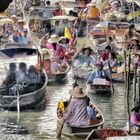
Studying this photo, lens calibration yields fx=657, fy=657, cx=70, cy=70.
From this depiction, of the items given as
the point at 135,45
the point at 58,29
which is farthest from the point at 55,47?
the point at 58,29

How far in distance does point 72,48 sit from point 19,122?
9.66 meters

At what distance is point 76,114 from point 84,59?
7.96m

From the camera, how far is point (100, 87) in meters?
20.8

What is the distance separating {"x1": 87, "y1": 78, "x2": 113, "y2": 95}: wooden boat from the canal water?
0.19 meters

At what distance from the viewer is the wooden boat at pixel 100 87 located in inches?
816

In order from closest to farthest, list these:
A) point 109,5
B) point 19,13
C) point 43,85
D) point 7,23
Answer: point 43,85
point 7,23
point 109,5
point 19,13

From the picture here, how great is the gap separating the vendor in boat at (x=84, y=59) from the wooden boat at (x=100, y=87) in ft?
7.34

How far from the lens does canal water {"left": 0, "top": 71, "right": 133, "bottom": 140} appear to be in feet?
54.4

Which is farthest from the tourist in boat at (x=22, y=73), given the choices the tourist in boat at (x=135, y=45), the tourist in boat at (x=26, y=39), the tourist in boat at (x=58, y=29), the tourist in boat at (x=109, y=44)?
the tourist in boat at (x=58, y=29)

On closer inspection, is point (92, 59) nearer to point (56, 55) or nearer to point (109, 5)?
point (56, 55)

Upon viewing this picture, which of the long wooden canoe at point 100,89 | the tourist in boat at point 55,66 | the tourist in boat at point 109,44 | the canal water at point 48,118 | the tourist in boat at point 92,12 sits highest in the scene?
the tourist in boat at point 92,12

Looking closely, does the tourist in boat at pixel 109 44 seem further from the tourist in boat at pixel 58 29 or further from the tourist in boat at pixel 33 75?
the tourist in boat at pixel 33 75

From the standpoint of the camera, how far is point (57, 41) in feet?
87.1

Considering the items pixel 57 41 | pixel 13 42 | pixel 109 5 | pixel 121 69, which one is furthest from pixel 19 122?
pixel 109 5
